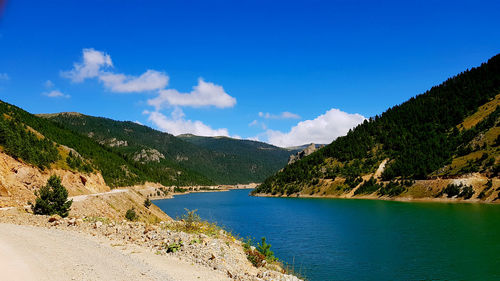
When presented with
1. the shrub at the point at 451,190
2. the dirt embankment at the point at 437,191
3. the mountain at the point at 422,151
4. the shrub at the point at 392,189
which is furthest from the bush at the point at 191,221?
the shrub at the point at 392,189

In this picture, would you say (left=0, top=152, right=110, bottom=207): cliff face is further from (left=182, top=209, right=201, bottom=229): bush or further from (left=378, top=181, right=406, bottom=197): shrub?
(left=378, top=181, right=406, bottom=197): shrub

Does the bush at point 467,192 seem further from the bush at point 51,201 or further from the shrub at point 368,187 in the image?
the bush at point 51,201

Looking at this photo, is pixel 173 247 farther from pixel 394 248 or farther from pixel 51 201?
pixel 394 248

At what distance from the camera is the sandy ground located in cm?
1287

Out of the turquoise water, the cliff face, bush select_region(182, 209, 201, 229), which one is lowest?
the turquoise water

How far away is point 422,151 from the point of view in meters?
126

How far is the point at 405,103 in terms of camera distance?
195m

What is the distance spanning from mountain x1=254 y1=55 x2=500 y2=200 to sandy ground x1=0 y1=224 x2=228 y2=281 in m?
91.2

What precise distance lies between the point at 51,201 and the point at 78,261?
19524 mm

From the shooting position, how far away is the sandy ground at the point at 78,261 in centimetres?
1287

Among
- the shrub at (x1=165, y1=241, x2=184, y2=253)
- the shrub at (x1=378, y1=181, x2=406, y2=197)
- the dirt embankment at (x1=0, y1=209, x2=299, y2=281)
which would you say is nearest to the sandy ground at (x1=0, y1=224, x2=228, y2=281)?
the dirt embankment at (x1=0, y1=209, x2=299, y2=281)

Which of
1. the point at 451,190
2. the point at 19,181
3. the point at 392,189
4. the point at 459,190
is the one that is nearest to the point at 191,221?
the point at 19,181

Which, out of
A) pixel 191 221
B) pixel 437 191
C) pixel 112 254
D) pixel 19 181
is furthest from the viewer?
pixel 437 191

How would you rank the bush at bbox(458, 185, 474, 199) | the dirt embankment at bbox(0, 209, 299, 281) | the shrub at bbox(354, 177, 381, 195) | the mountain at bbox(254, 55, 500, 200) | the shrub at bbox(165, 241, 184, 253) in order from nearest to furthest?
the dirt embankment at bbox(0, 209, 299, 281)
the shrub at bbox(165, 241, 184, 253)
the bush at bbox(458, 185, 474, 199)
the mountain at bbox(254, 55, 500, 200)
the shrub at bbox(354, 177, 381, 195)
